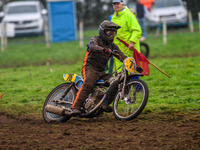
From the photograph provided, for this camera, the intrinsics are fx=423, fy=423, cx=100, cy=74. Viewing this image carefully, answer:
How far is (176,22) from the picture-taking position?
82.0 feet

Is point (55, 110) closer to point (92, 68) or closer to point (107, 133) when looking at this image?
point (92, 68)

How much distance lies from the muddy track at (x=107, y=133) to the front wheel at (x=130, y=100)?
165mm

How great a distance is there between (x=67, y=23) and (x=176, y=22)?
21.1ft

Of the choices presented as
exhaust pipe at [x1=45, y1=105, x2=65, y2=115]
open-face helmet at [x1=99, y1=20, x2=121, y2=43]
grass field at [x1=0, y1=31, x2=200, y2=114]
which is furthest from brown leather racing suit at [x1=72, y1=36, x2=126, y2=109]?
grass field at [x1=0, y1=31, x2=200, y2=114]

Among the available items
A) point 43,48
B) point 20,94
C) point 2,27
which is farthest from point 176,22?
point 20,94

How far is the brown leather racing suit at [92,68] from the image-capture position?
7.28 metres

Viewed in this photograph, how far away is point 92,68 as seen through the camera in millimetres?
7363

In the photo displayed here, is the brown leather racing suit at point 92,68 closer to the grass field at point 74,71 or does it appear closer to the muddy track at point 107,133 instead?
the muddy track at point 107,133

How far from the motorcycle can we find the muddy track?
0.19 metres

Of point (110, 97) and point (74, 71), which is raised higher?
point (110, 97)

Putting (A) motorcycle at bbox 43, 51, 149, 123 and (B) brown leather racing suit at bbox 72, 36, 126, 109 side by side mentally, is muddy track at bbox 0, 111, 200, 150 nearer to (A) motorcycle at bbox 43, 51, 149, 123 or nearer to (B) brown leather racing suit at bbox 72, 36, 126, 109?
(A) motorcycle at bbox 43, 51, 149, 123

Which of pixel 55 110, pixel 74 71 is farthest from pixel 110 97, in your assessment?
pixel 74 71

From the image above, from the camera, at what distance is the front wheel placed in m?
6.87

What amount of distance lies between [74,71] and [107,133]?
7.51 meters
